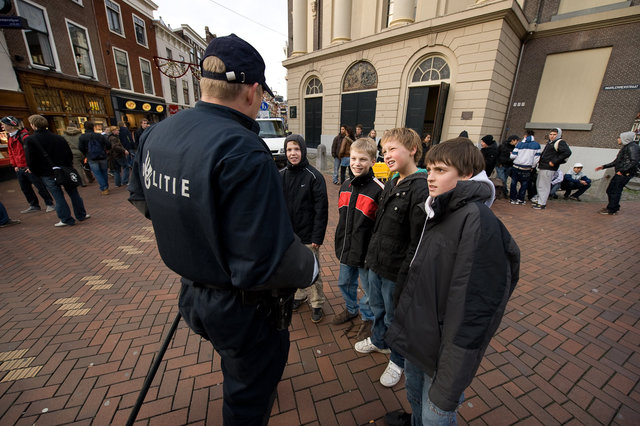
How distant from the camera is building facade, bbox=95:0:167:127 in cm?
1584

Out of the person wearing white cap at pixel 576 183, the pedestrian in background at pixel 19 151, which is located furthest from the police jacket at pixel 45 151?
the person wearing white cap at pixel 576 183

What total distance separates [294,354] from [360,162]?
1.87 meters

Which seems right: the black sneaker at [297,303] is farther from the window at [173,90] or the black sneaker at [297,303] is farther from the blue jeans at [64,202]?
the window at [173,90]

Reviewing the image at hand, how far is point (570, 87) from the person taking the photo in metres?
9.88

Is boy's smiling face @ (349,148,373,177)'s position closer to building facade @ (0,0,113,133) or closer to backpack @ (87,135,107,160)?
backpack @ (87,135,107,160)

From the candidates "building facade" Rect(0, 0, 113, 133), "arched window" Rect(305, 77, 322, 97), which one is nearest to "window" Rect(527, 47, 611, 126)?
"arched window" Rect(305, 77, 322, 97)

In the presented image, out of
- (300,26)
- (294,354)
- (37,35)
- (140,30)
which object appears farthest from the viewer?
(140,30)

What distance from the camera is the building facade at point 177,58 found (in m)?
20.9

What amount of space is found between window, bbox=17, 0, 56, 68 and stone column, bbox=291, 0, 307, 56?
39.5 ft

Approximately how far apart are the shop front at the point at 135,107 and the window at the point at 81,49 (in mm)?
1765

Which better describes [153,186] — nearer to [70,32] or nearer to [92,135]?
[92,135]

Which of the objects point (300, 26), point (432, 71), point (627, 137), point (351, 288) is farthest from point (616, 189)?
point (300, 26)

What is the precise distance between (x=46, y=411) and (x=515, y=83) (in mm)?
15350

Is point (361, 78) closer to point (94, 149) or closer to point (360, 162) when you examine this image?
point (94, 149)
